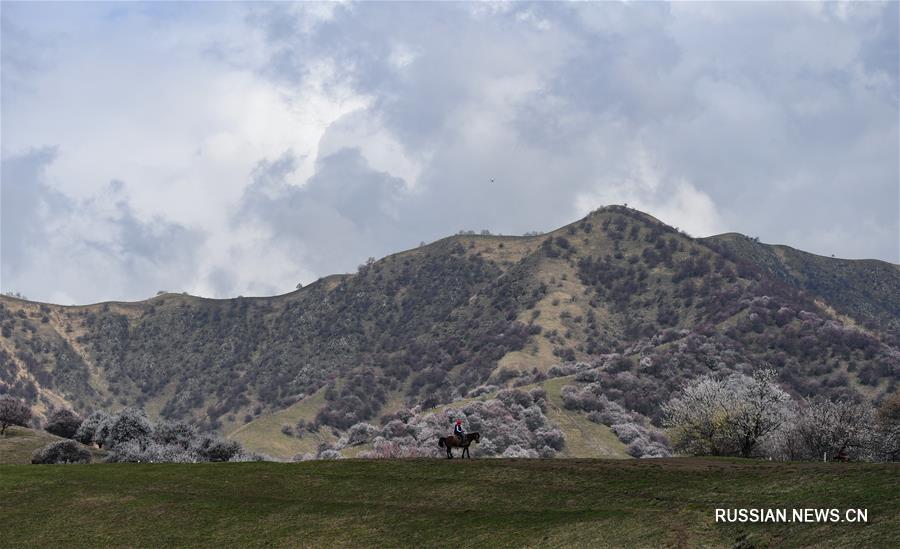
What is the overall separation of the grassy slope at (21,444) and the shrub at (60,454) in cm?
427

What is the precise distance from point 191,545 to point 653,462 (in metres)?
31.4

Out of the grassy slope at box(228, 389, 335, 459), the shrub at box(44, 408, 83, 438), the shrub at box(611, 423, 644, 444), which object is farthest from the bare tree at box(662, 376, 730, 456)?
the grassy slope at box(228, 389, 335, 459)

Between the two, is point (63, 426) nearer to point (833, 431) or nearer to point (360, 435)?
point (360, 435)

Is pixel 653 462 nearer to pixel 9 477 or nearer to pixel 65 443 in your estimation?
pixel 9 477

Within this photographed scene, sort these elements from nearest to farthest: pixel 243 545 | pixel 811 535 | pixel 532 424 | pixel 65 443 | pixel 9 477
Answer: pixel 811 535
pixel 243 545
pixel 9 477
pixel 65 443
pixel 532 424

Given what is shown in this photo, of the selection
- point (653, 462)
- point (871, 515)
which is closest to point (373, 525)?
point (653, 462)

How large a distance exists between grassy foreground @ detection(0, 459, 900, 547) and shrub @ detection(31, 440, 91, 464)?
2571 centimetres

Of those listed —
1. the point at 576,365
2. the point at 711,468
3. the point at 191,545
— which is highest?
the point at 576,365

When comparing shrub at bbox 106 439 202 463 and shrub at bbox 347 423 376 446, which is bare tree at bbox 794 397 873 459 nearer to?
shrub at bbox 106 439 202 463

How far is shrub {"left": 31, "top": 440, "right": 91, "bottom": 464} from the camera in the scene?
9250 cm

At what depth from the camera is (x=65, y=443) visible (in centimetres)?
9388

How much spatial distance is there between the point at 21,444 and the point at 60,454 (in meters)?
13.2

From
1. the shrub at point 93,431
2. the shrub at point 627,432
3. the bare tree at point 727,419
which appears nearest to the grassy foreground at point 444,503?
the bare tree at point 727,419

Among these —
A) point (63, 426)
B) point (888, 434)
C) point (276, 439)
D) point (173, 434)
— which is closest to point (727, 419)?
point (888, 434)
